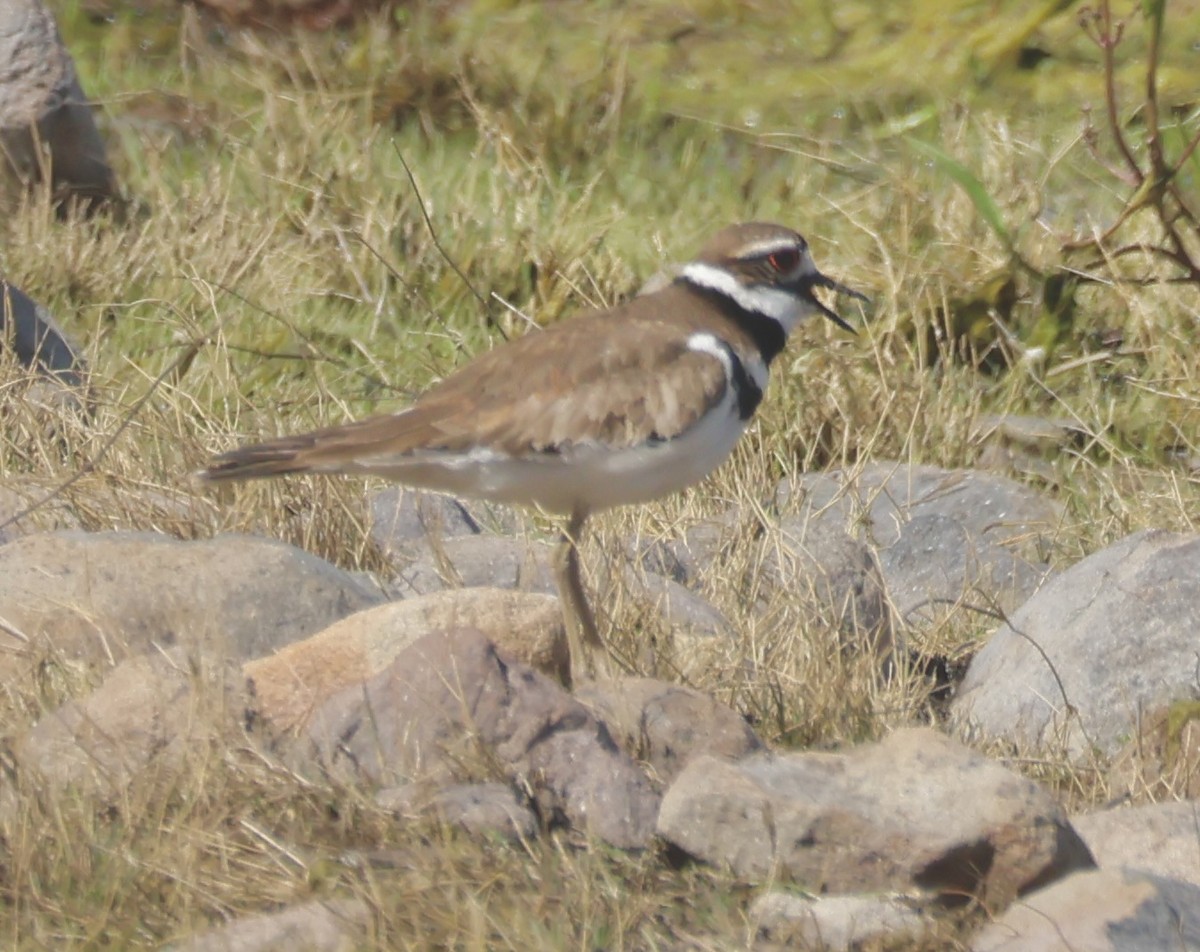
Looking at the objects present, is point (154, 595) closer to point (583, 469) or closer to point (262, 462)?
point (262, 462)

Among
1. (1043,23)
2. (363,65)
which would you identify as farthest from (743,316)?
(1043,23)

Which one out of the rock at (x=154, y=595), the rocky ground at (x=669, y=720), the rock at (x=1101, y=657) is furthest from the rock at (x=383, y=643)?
the rock at (x=1101, y=657)

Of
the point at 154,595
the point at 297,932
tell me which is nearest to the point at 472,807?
the point at 297,932

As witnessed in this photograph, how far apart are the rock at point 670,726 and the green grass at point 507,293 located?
417mm

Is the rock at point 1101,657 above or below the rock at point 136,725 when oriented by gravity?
below

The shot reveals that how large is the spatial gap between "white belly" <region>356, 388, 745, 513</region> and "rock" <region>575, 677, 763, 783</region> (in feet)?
2.44

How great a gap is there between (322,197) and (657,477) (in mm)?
3316

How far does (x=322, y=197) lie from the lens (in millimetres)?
7656

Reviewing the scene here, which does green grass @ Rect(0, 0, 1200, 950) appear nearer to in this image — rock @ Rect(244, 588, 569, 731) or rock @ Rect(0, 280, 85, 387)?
rock @ Rect(0, 280, 85, 387)

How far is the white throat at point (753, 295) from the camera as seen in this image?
A: 203 inches

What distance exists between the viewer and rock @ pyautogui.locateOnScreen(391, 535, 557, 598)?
5.16m

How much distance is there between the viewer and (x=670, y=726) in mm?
3959

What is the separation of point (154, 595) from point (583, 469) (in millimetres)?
939

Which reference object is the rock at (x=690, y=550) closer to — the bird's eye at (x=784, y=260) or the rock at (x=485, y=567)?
the rock at (x=485, y=567)
